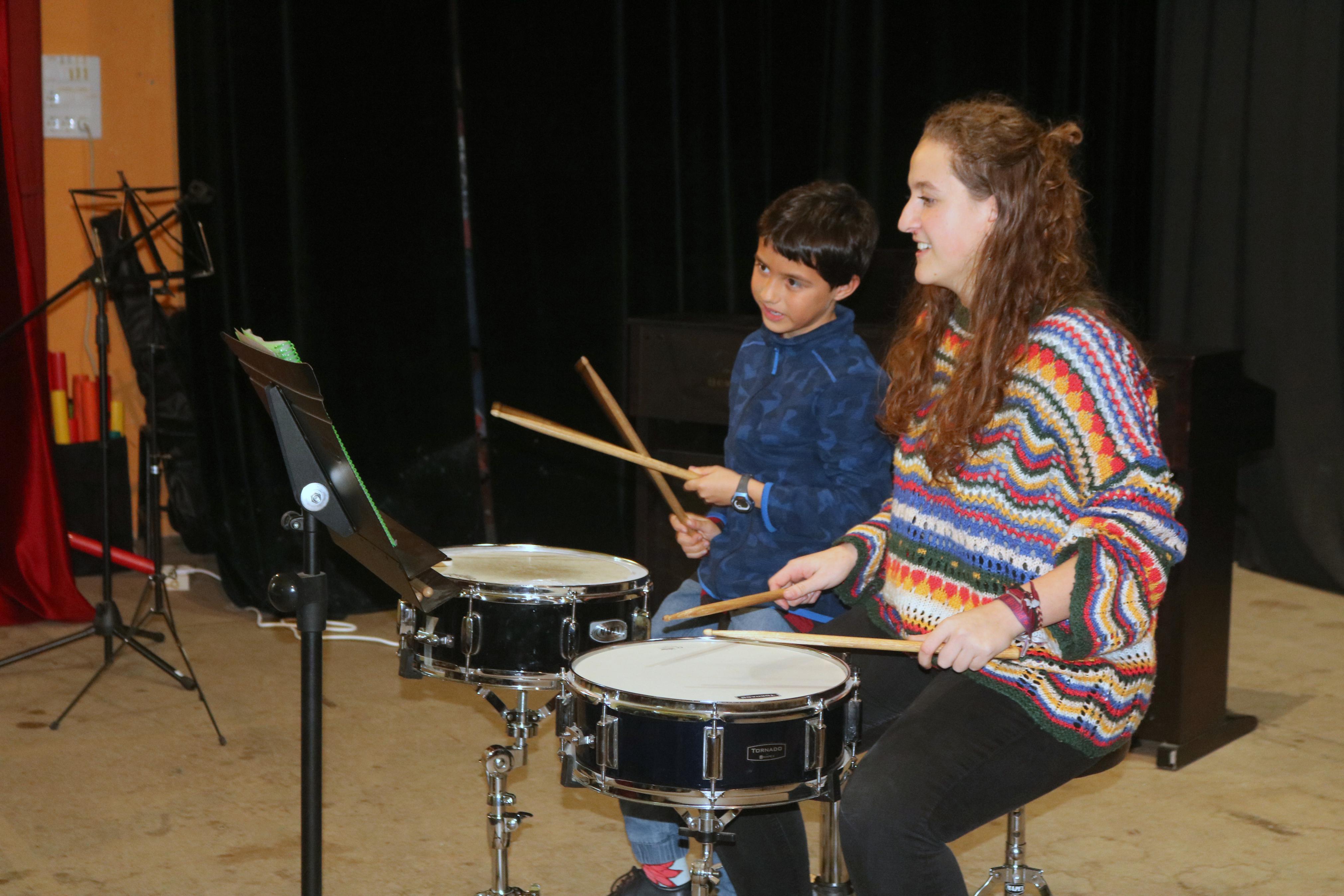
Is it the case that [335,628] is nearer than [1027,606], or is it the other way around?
[1027,606]

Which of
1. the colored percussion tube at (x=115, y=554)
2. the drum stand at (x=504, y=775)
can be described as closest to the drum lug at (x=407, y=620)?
the drum stand at (x=504, y=775)

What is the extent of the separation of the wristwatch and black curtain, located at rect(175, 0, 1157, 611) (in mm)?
1220

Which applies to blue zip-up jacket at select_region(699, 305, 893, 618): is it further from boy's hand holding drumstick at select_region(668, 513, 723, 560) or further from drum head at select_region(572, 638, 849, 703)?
drum head at select_region(572, 638, 849, 703)

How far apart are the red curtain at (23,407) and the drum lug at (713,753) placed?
8.98 feet

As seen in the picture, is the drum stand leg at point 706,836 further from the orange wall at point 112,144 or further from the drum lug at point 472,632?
the orange wall at point 112,144

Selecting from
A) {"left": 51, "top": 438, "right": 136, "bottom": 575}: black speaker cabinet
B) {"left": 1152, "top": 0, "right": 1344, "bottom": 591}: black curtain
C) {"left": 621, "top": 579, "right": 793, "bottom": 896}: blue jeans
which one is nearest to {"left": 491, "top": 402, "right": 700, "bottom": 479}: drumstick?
{"left": 621, "top": 579, "right": 793, "bottom": 896}: blue jeans

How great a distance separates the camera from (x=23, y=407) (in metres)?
3.69

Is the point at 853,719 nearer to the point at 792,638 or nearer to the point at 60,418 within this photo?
the point at 792,638

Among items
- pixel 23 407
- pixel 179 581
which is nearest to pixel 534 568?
pixel 23 407

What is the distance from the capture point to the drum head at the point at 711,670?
5.09 feet

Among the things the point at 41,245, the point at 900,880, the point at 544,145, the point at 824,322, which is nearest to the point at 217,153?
the point at 41,245

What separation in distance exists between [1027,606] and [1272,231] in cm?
357

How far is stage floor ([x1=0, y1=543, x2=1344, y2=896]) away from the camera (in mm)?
2316

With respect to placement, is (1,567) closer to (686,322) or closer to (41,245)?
(41,245)
